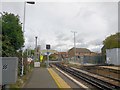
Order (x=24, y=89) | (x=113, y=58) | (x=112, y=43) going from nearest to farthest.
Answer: (x=24, y=89) < (x=113, y=58) < (x=112, y=43)

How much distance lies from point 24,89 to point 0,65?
1189cm

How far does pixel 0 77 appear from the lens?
14.9 ft

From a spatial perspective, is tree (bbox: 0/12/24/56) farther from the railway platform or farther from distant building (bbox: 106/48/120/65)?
distant building (bbox: 106/48/120/65)

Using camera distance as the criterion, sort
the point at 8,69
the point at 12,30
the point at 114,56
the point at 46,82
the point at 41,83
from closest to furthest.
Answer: the point at 8,69
the point at 41,83
the point at 46,82
the point at 12,30
the point at 114,56

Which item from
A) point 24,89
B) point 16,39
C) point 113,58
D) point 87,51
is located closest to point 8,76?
point 24,89

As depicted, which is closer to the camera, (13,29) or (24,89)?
(24,89)

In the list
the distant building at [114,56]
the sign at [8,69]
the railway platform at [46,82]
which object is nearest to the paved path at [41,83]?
the railway platform at [46,82]

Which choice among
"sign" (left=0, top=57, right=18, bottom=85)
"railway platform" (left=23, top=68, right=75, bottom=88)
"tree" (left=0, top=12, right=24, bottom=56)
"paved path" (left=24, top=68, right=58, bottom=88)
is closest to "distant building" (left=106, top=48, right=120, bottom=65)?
"railway platform" (left=23, top=68, right=75, bottom=88)

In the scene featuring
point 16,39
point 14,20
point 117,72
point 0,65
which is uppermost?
point 14,20

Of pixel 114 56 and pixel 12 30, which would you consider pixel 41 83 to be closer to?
pixel 12 30

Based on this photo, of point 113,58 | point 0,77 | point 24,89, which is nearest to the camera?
point 0,77

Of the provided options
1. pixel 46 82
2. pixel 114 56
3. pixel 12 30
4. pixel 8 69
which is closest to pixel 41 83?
pixel 46 82

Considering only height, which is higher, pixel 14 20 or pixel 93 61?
pixel 14 20

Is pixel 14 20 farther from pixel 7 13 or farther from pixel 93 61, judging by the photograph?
pixel 93 61
